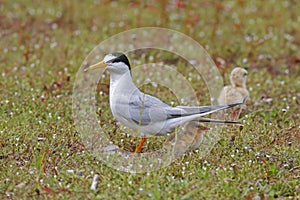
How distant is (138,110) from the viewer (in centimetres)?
515

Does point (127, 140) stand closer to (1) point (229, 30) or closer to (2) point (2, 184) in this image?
(2) point (2, 184)

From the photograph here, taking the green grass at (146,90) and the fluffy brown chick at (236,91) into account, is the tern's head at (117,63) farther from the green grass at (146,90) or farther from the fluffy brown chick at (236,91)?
the fluffy brown chick at (236,91)

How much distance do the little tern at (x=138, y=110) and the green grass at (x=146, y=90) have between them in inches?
15.2

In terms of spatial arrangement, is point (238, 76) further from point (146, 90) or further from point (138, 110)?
point (138, 110)

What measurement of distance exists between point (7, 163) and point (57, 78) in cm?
253

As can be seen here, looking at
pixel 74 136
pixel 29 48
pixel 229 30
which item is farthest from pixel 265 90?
pixel 29 48

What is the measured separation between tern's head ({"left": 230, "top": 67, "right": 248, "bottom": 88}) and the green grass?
11.1 inches

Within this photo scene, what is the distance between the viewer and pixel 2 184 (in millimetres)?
4605

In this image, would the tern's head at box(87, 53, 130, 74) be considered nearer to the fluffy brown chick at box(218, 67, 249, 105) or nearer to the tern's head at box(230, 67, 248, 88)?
the fluffy brown chick at box(218, 67, 249, 105)

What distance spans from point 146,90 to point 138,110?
2059 millimetres

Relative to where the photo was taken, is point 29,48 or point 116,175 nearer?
point 116,175

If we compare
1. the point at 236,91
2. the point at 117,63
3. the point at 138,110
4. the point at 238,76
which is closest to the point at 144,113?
the point at 138,110

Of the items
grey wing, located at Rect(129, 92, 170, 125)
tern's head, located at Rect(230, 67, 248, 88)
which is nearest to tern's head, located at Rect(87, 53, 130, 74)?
grey wing, located at Rect(129, 92, 170, 125)

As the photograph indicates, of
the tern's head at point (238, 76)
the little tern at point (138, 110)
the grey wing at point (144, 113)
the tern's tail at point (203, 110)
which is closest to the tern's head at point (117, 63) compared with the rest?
the little tern at point (138, 110)
